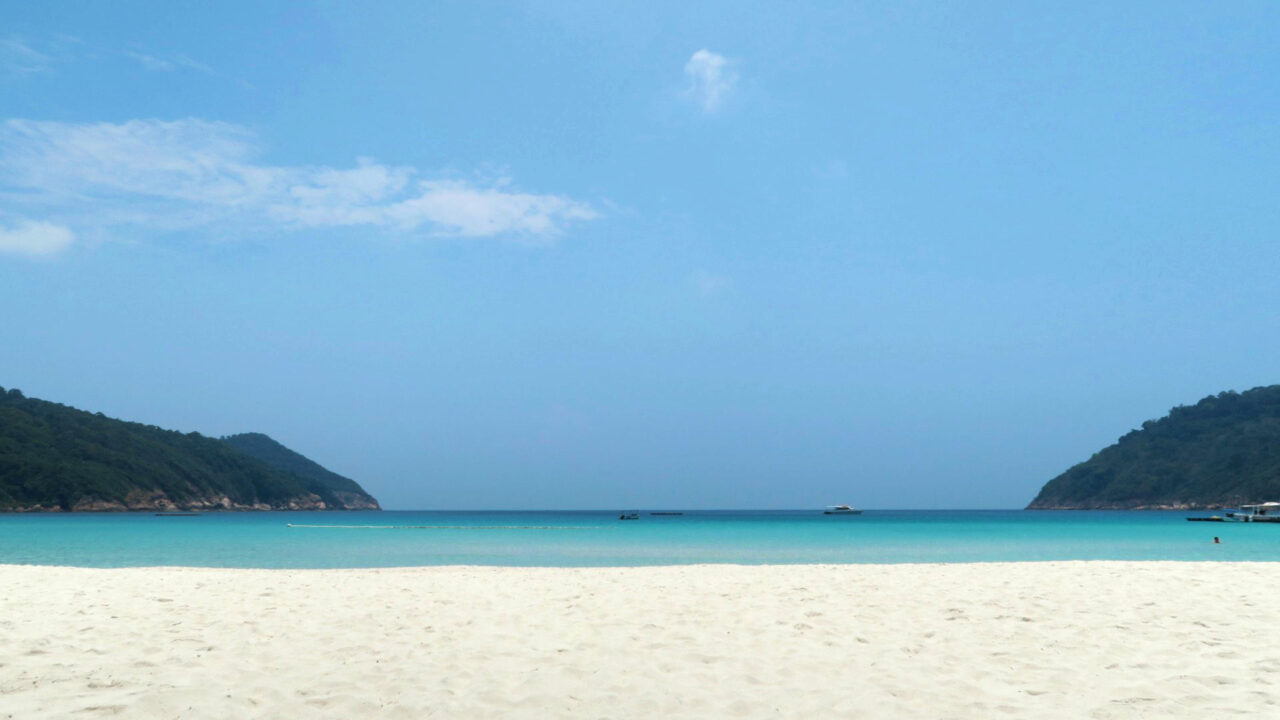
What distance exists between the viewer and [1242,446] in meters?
156

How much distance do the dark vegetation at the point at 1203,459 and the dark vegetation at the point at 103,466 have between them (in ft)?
604

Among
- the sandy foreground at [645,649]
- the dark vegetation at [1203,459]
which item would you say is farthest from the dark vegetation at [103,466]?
the dark vegetation at [1203,459]

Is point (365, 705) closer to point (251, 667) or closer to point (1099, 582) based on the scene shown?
point (251, 667)

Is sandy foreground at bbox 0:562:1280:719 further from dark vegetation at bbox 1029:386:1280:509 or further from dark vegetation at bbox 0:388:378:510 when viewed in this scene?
dark vegetation at bbox 1029:386:1280:509

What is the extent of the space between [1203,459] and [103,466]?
199 metres

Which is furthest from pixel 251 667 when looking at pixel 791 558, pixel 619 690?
pixel 791 558

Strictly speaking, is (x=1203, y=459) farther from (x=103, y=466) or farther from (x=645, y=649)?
(x=103, y=466)

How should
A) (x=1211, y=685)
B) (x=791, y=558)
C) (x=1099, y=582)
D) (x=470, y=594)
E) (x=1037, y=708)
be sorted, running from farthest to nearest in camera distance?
(x=791, y=558), (x=1099, y=582), (x=470, y=594), (x=1211, y=685), (x=1037, y=708)

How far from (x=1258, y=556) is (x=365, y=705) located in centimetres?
4051

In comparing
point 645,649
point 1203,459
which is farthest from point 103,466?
point 1203,459

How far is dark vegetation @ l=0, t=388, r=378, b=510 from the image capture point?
415 feet

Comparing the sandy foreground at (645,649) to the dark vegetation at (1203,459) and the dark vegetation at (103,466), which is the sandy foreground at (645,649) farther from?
the dark vegetation at (1203,459)

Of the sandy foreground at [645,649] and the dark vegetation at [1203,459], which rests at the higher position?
the dark vegetation at [1203,459]

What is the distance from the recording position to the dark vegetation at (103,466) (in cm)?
12644
